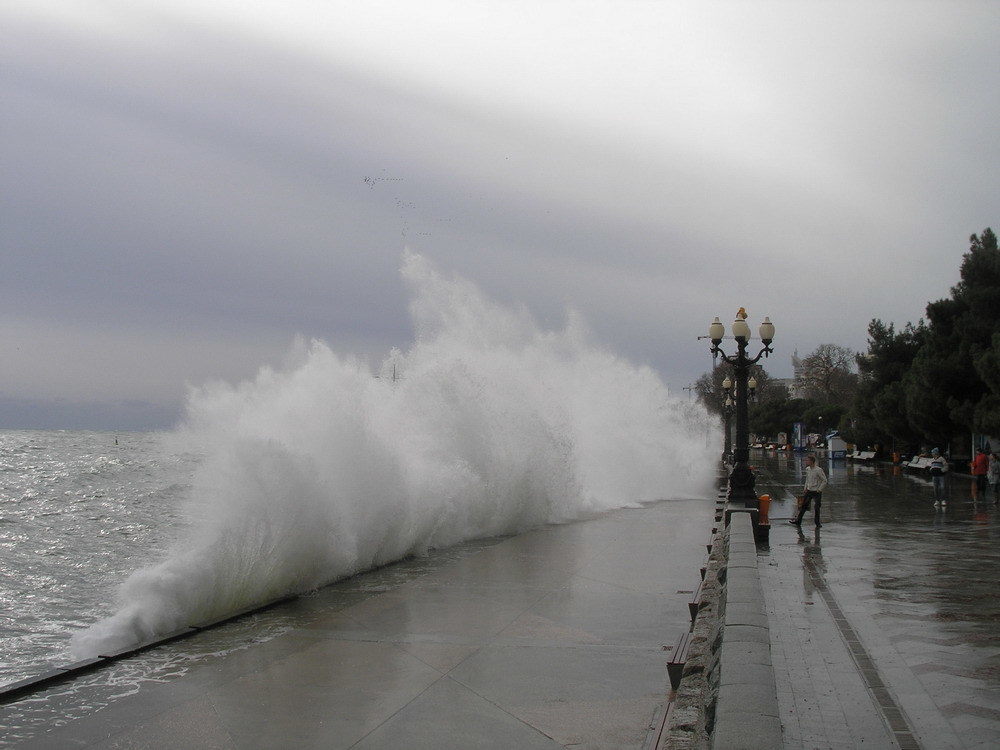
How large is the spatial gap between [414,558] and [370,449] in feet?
6.03

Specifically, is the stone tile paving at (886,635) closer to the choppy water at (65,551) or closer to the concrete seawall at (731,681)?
the concrete seawall at (731,681)

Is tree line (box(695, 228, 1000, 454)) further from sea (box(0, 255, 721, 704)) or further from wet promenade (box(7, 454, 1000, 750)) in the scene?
wet promenade (box(7, 454, 1000, 750))

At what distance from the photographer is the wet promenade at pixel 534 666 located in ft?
17.6

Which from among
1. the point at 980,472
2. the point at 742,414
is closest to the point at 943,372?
the point at 980,472

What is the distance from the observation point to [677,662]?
643cm

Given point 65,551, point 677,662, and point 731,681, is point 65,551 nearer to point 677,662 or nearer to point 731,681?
point 677,662

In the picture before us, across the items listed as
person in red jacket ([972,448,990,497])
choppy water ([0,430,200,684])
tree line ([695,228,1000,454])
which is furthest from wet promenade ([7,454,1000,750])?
tree line ([695,228,1000,454])

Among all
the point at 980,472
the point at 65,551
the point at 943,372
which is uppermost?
the point at 943,372

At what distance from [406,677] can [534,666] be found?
1.00 meters

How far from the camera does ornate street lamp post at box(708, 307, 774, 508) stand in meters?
17.1

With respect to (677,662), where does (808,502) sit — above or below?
above

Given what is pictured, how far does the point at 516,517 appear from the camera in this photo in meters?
18.7

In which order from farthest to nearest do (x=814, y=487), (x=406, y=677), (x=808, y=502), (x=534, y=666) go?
(x=808, y=502) < (x=814, y=487) < (x=534, y=666) < (x=406, y=677)

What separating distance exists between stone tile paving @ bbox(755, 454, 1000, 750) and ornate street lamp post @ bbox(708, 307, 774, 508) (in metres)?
1.00
